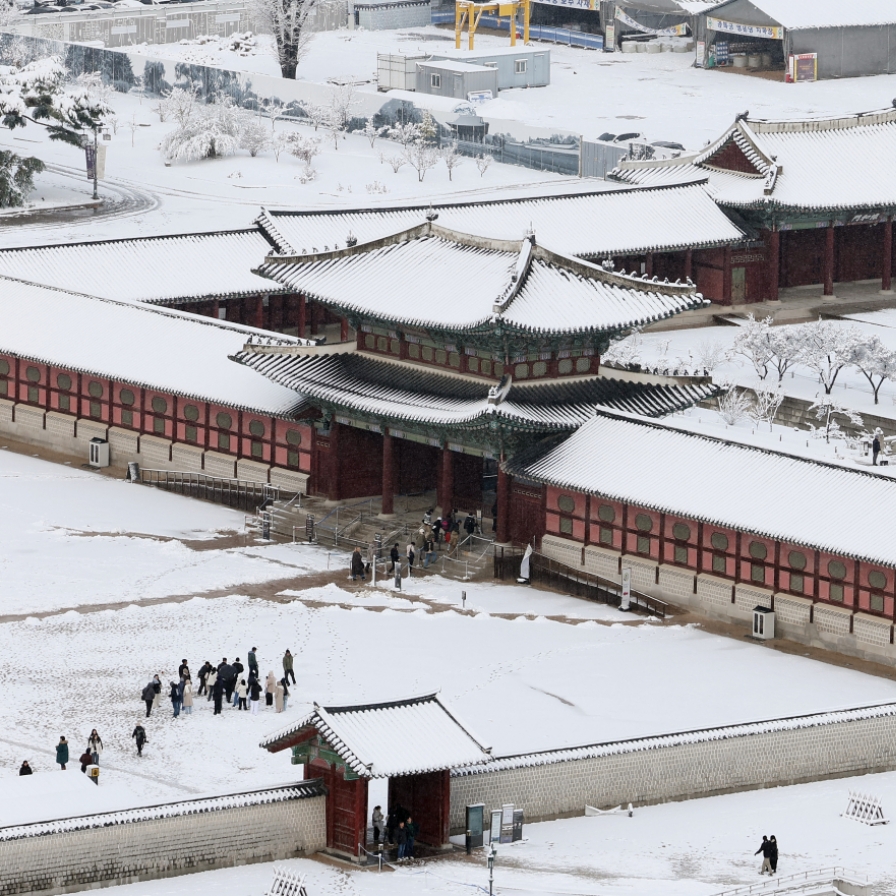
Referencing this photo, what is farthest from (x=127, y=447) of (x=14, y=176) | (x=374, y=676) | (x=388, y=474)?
(x=14, y=176)

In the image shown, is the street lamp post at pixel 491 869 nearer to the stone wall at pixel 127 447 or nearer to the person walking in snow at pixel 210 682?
the person walking in snow at pixel 210 682

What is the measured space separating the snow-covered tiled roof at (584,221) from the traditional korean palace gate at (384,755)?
4831cm

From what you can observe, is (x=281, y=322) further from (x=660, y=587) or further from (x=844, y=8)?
(x=844, y=8)

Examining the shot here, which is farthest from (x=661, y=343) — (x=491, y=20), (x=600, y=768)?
(x=491, y=20)

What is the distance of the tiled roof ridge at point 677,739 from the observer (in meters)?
62.5

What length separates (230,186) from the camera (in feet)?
479

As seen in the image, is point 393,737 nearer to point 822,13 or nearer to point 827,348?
point 827,348

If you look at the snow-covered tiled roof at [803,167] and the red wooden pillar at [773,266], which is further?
the red wooden pillar at [773,266]

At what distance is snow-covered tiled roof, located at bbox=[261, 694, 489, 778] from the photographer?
5972 cm

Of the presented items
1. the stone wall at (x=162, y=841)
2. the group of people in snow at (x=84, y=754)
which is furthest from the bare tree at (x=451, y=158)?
the stone wall at (x=162, y=841)

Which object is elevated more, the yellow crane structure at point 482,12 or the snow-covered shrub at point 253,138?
the yellow crane structure at point 482,12

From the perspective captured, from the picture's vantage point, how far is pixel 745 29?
17425 centimetres

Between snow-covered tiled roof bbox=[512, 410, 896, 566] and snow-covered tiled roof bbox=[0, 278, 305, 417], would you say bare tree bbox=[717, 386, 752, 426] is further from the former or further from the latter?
snow-covered tiled roof bbox=[0, 278, 305, 417]

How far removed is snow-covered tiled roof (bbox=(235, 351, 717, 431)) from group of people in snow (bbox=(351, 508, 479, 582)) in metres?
3.59
